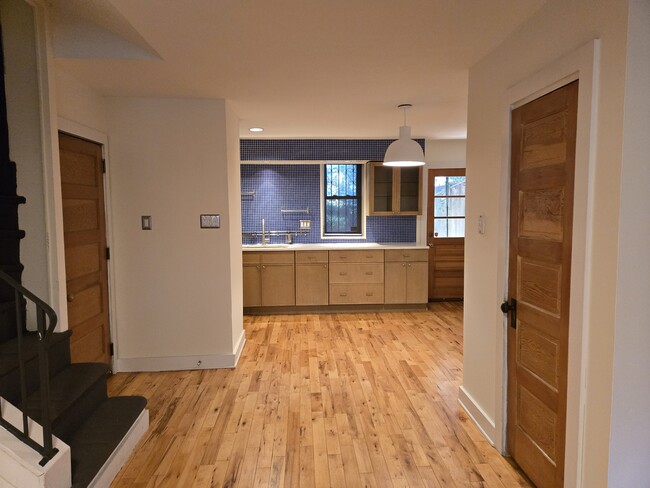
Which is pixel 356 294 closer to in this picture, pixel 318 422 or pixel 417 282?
pixel 417 282

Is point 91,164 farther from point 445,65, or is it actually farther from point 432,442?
point 432,442

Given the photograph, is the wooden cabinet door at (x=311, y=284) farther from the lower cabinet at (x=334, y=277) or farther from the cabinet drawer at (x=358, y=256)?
the cabinet drawer at (x=358, y=256)

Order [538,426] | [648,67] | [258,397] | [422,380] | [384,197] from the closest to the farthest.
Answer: [648,67] < [538,426] < [258,397] < [422,380] < [384,197]

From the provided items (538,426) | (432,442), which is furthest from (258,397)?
(538,426)

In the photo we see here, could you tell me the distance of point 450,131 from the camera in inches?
224

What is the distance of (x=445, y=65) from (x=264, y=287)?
3.80 meters

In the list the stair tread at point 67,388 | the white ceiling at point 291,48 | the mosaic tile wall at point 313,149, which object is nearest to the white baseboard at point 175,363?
the stair tread at point 67,388

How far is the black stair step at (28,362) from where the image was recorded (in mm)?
2217

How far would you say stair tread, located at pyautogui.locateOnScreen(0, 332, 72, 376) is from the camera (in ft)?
7.37

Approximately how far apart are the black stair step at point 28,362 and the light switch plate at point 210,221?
4.89ft

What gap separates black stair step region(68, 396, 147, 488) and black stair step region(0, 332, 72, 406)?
0.36 metres

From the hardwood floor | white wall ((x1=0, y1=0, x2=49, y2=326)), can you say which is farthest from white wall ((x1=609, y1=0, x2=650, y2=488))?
white wall ((x1=0, y1=0, x2=49, y2=326))

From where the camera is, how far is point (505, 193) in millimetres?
2457

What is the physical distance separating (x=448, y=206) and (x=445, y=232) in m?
0.39
